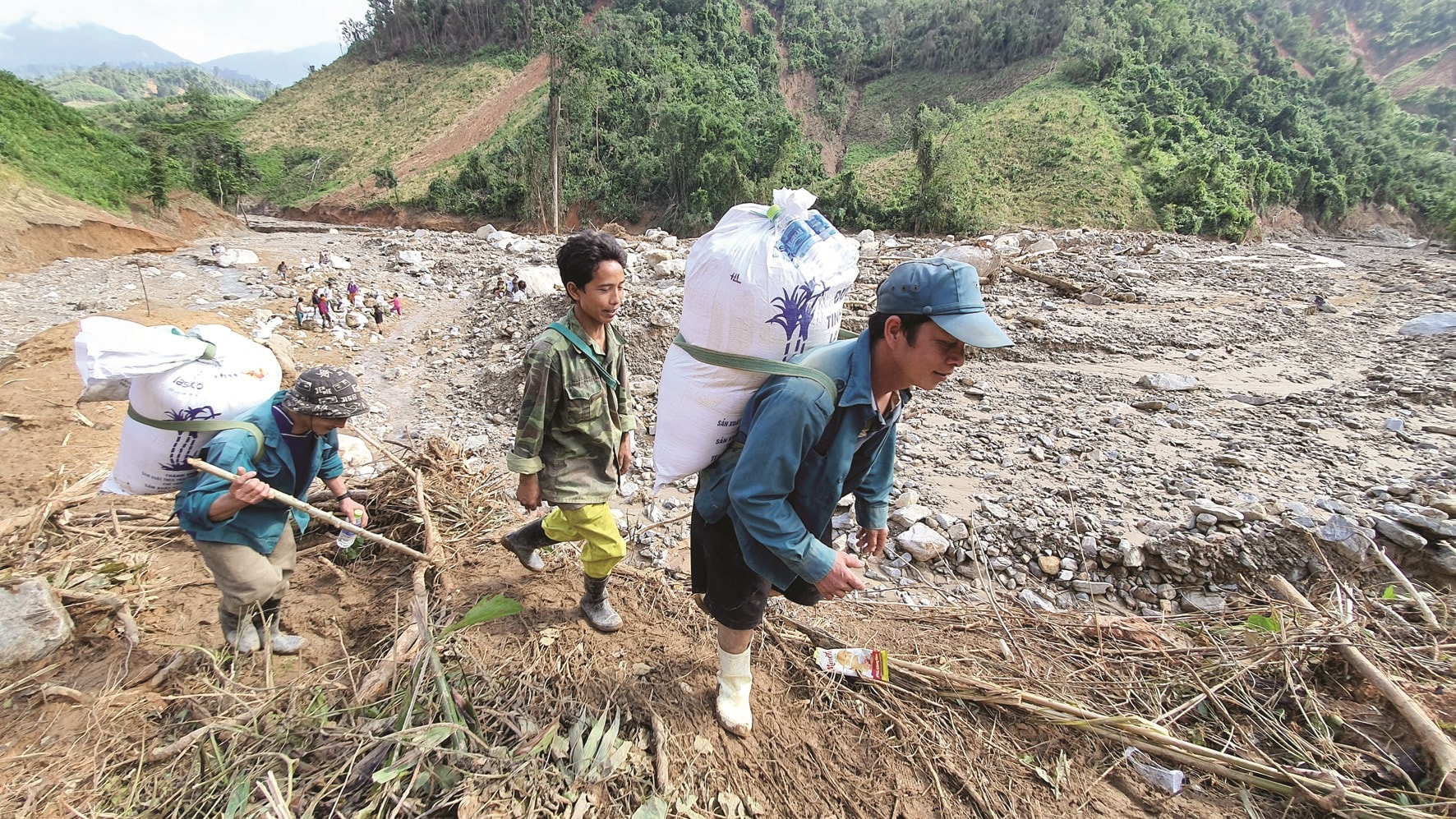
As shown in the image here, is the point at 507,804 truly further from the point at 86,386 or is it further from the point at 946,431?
the point at 946,431

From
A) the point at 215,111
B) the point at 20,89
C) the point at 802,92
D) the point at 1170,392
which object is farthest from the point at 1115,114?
the point at 215,111

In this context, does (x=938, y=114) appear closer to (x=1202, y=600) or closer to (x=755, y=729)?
(x=1202, y=600)

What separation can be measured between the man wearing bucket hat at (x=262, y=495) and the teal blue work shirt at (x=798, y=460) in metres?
1.45

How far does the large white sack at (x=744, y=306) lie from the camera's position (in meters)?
1.55

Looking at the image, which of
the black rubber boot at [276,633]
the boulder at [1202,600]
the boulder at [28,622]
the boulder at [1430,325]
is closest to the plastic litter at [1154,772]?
the boulder at [1202,600]

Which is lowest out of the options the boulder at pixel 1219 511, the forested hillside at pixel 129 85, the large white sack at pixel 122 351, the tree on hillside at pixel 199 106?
the boulder at pixel 1219 511

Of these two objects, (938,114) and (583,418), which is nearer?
(583,418)

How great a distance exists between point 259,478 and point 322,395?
18.1 inches

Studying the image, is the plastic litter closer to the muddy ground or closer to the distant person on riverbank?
the muddy ground

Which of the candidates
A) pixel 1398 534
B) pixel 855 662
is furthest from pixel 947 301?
pixel 1398 534

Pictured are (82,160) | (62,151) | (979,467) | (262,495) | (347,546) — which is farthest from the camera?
(82,160)

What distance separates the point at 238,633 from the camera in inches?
89.5

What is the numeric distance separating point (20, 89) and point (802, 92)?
4359 centimetres

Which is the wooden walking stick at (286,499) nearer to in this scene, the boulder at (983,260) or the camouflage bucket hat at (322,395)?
the camouflage bucket hat at (322,395)
